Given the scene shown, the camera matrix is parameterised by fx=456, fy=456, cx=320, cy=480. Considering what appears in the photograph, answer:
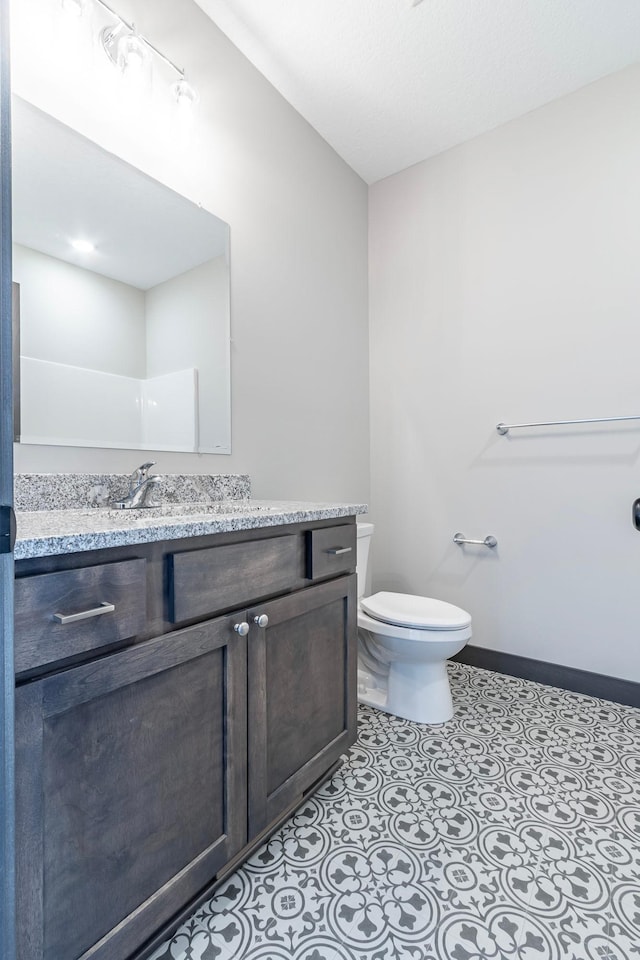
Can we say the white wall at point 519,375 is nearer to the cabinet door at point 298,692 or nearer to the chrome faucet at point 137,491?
the cabinet door at point 298,692

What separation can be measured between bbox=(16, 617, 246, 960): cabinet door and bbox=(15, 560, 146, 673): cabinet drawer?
0.13 feet

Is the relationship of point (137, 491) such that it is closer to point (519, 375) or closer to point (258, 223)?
point (258, 223)

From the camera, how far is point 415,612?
1.80 meters

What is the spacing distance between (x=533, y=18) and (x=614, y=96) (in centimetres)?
51

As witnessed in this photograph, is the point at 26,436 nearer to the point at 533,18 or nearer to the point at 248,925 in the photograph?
A: the point at 248,925

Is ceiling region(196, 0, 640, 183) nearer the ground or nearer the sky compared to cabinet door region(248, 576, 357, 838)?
nearer the sky

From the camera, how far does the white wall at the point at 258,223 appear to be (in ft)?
4.22

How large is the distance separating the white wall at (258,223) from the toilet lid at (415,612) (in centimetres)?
59

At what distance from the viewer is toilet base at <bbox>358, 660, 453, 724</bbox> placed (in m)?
1.78

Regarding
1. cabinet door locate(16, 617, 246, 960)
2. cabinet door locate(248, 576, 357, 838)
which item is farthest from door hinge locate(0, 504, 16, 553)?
cabinet door locate(248, 576, 357, 838)

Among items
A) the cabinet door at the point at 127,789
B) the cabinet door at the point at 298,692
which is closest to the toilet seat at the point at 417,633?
the cabinet door at the point at 298,692

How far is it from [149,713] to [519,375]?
204 centimetres

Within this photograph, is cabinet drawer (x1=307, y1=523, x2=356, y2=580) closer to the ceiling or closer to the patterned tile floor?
the patterned tile floor

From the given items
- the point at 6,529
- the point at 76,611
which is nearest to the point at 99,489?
the point at 76,611
